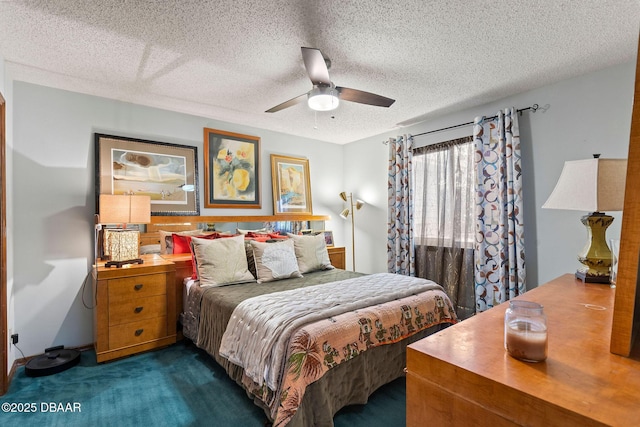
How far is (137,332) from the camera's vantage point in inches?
109

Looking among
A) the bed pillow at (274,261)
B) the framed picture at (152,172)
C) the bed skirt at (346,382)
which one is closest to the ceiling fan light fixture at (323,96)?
the bed pillow at (274,261)

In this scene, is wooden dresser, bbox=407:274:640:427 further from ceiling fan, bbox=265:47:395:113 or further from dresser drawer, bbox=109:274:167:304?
dresser drawer, bbox=109:274:167:304

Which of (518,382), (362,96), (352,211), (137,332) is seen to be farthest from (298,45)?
(352,211)

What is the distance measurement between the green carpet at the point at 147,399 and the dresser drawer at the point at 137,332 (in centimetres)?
18

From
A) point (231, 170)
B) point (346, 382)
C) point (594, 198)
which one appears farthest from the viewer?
point (231, 170)

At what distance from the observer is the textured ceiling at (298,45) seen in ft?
6.07

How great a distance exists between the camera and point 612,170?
1466 millimetres

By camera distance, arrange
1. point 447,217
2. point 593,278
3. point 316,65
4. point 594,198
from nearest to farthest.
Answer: point 594,198 → point 593,278 → point 316,65 → point 447,217

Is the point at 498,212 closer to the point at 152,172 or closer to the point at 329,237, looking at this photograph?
the point at 329,237

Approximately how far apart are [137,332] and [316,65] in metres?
2.75

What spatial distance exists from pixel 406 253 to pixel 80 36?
384 centimetres

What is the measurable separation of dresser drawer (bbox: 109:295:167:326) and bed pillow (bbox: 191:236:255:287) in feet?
1.60

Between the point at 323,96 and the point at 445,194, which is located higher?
the point at 323,96

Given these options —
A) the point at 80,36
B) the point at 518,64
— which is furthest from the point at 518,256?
the point at 80,36
